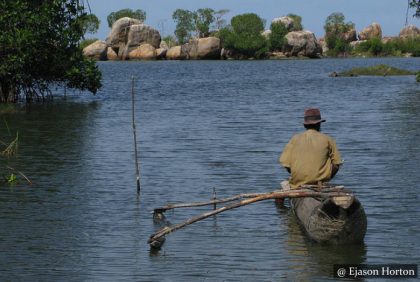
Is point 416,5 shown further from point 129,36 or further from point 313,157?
point 129,36

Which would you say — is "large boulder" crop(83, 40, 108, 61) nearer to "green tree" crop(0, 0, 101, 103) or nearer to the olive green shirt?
"green tree" crop(0, 0, 101, 103)

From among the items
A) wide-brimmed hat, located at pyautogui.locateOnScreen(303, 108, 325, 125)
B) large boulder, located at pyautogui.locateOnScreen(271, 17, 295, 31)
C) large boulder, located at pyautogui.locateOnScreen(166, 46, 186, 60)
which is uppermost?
large boulder, located at pyautogui.locateOnScreen(271, 17, 295, 31)

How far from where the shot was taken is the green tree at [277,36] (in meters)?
172

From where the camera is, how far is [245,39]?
556 feet

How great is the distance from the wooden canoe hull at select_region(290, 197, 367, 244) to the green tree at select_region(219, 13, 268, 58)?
153m

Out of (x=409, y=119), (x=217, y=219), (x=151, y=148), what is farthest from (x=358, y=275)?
(x=409, y=119)

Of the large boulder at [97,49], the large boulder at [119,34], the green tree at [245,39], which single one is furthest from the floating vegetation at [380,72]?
the large boulder at [119,34]

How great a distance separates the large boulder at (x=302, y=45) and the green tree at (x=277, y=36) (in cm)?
90

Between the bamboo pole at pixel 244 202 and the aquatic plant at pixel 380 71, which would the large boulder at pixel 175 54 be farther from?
the bamboo pole at pixel 244 202

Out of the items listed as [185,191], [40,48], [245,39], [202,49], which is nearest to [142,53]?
[202,49]

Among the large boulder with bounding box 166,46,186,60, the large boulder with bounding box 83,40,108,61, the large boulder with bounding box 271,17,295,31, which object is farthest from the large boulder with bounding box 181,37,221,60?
the large boulder with bounding box 271,17,295,31

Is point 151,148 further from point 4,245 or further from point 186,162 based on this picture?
point 4,245

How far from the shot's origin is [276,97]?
5512 centimetres

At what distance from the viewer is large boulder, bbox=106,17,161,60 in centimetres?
16312
